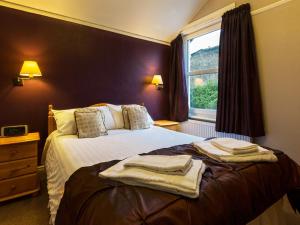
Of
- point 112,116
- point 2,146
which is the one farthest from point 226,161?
point 2,146

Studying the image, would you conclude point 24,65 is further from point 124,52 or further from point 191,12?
point 191,12

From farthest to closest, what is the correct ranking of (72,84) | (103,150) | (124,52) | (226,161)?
(124,52)
(72,84)
(103,150)
(226,161)

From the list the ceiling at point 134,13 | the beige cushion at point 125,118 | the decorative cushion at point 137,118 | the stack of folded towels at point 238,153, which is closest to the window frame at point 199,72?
the ceiling at point 134,13

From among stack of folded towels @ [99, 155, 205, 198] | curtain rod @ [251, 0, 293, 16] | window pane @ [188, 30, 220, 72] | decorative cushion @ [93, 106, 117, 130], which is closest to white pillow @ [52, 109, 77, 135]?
decorative cushion @ [93, 106, 117, 130]

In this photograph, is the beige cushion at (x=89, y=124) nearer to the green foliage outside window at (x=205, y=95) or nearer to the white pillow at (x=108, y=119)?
the white pillow at (x=108, y=119)

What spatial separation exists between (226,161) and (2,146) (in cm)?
210

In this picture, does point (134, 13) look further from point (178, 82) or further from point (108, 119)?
point (108, 119)

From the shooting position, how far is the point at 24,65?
7.29 feet

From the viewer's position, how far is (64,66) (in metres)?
2.67

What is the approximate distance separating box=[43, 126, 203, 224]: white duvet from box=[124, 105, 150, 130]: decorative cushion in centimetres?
20

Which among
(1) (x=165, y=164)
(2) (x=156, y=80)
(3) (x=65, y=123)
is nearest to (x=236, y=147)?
(1) (x=165, y=164)

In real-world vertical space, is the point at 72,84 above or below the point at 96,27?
below

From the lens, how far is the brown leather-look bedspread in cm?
79

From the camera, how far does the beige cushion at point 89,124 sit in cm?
219
